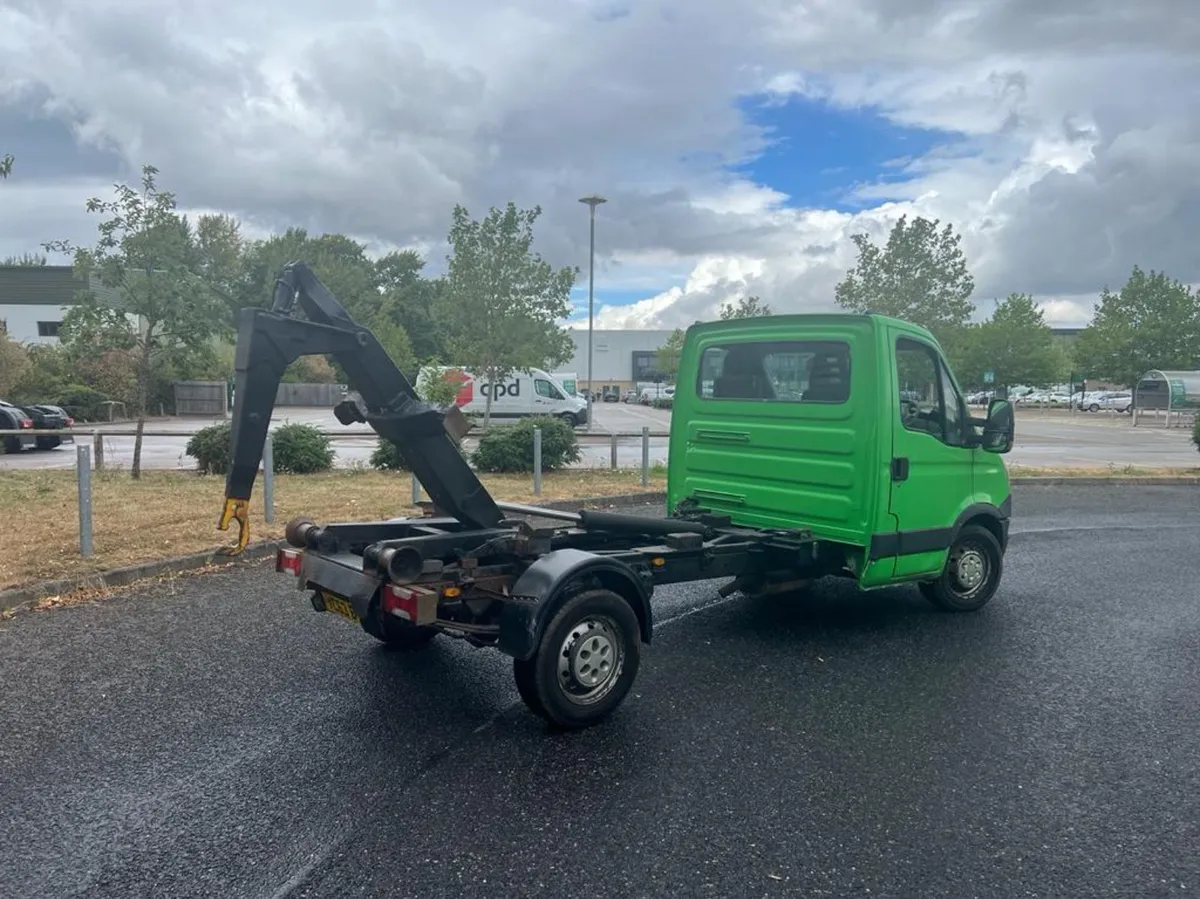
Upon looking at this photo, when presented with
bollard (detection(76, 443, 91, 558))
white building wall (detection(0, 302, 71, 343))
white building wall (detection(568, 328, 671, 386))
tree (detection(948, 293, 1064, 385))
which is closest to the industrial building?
white building wall (detection(568, 328, 671, 386))

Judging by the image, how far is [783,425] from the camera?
6.55 meters

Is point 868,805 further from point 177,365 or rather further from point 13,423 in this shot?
point 13,423

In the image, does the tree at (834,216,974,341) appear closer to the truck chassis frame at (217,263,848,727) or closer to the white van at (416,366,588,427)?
the white van at (416,366,588,427)

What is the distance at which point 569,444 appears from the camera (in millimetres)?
15727

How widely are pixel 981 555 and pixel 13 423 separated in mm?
22934

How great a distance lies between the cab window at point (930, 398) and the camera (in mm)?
6402

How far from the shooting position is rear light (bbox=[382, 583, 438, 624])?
4277 millimetres

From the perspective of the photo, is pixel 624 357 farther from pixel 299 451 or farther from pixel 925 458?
pixel 925 458

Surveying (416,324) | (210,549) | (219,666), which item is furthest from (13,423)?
(416,324)

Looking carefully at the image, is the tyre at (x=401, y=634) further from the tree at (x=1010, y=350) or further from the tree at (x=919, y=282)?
the tree at (x=1010, y=350)

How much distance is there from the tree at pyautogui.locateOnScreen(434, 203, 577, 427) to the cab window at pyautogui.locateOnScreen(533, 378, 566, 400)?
844 centimetres

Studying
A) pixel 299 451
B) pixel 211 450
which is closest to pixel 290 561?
pixel 299 451

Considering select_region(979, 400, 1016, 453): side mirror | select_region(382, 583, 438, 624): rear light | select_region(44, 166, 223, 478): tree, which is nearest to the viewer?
select_region(382, 583, 438, 624): rear light

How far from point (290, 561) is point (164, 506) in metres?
6.69
